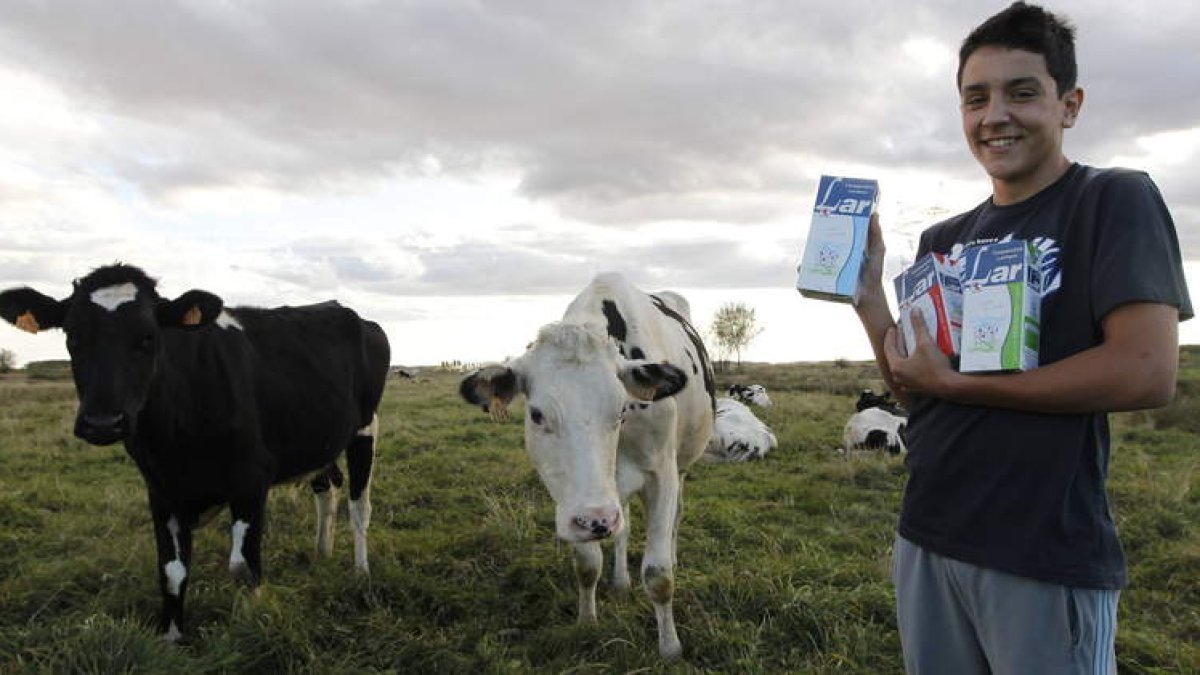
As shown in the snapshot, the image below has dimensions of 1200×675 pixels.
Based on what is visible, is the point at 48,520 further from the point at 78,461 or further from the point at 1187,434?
the point at 1187,434

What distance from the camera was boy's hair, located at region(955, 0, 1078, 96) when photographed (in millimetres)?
2312

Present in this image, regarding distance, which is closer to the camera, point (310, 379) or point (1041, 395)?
point (1041, 395)

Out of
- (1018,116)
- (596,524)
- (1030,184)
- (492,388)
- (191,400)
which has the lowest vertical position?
(596,524)

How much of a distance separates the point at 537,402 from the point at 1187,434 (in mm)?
15823

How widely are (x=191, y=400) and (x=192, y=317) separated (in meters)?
0.52

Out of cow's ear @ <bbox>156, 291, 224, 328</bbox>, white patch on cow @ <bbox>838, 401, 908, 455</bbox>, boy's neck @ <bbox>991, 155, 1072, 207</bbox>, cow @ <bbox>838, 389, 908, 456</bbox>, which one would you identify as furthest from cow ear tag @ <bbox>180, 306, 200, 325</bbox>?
white patch on cow @ <bbox>838, 401, 908, 455</bbox>

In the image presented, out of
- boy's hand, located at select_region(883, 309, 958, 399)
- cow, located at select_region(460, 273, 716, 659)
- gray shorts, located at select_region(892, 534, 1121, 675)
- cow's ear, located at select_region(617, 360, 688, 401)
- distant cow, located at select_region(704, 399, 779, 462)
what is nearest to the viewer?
gray shorts, located at select_region(892, 534, 1121, 675)

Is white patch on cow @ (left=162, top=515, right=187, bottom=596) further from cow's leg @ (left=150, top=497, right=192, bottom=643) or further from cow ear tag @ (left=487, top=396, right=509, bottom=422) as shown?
cow ear tag @ (left=487, top=396, right=509, bottom=422)

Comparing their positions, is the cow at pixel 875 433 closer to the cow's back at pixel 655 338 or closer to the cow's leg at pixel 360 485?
the cow's back at pixel 655 338

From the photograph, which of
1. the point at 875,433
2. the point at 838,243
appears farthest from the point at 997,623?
the point at 875,433

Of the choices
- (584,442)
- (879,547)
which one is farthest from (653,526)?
(879,547)

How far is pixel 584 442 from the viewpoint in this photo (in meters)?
4.14

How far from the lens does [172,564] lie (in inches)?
203

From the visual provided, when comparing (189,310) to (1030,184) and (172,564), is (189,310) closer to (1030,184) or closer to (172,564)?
(172,564)
